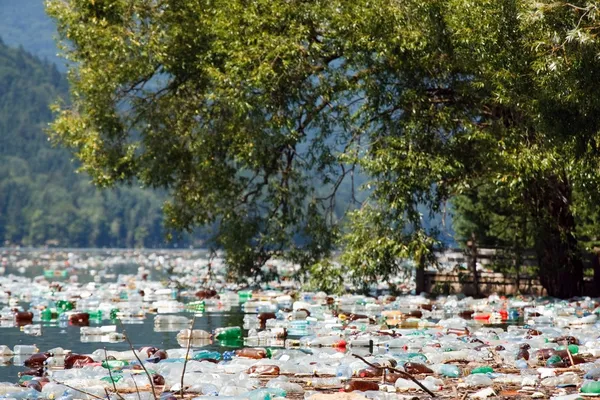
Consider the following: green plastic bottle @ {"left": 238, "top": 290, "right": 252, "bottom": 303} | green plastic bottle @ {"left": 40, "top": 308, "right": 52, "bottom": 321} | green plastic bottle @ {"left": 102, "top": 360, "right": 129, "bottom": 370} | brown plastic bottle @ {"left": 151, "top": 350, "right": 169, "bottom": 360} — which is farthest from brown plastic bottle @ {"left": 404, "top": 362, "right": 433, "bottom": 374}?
green plastic bottle @ {"left": 238, "top": 290, "right": 252, "bottom": 303}

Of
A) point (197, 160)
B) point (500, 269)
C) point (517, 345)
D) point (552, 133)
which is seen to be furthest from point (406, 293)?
point (517, 345)

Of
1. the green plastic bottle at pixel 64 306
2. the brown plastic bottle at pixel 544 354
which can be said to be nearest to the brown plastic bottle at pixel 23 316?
the green plastic bottle at pixel 64 306

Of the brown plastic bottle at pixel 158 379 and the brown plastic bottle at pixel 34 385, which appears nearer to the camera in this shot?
the brown plastic bottle at pixel 34 385

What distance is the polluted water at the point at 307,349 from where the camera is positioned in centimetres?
859

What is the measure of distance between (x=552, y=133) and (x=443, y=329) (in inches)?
128

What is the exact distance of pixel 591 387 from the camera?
828 cm

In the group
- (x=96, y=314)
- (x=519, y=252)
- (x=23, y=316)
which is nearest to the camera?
(x=23, y=316)

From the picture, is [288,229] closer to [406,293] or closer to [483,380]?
[406,293]

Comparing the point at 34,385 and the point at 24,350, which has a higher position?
the point at 24,350

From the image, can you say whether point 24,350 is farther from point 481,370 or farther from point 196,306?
point 196,306

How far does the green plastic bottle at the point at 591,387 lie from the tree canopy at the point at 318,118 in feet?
26.1

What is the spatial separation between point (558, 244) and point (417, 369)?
42.8 ft

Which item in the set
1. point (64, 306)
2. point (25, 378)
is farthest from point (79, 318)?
point (25, 378)

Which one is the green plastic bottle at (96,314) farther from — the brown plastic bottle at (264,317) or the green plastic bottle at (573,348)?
the green plastic bottle at (573,348)
